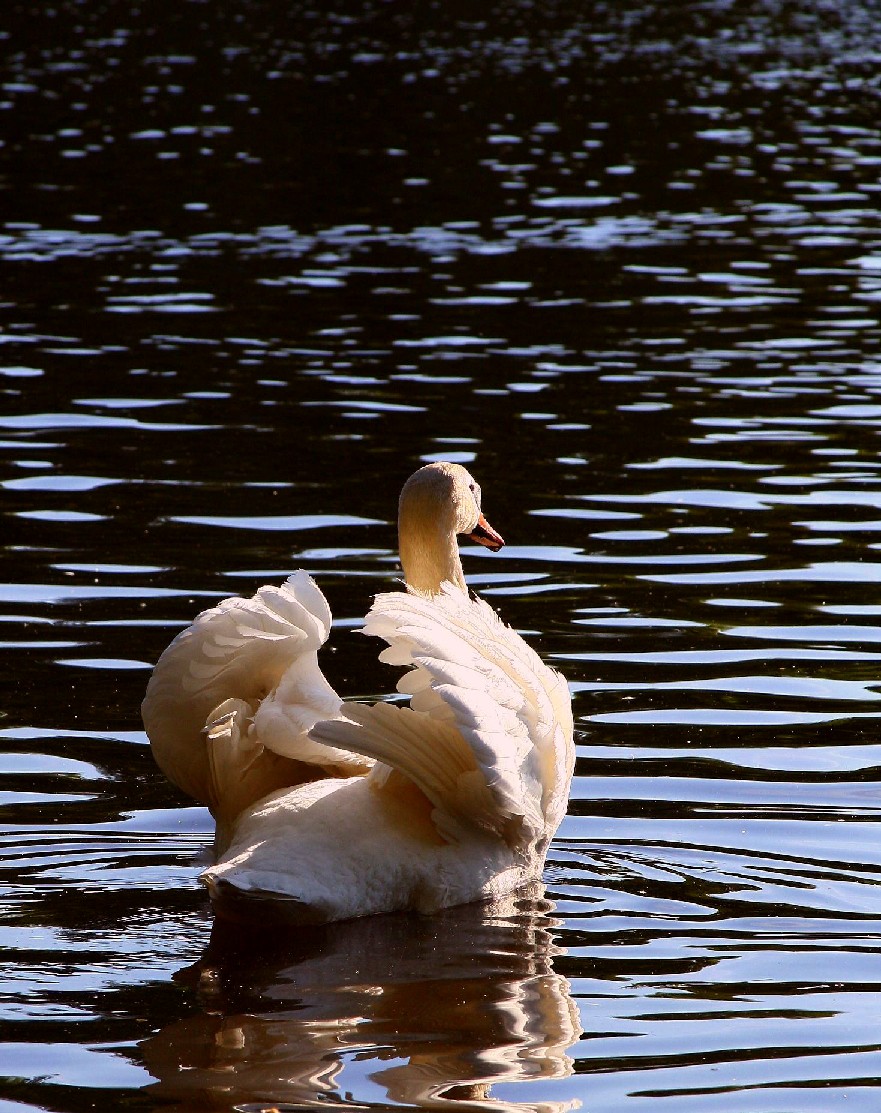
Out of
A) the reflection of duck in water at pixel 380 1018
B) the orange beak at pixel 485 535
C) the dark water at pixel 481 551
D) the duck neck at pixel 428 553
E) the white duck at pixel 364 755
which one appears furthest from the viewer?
the orange beak at pixel 485 535

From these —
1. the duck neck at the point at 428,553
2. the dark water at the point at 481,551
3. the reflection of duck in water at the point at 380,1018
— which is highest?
the duck neck at the point at 428,553

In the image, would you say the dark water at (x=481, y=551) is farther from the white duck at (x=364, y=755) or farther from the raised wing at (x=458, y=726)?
the raised wing at (x=458, y=726)

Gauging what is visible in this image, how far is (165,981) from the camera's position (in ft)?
20.7

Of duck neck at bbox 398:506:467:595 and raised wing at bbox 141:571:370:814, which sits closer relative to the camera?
raised wing at bbox 141:571:370:814

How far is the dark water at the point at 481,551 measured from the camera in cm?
590

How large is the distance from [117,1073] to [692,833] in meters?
2.80

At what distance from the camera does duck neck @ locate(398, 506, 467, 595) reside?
7895 millimetres

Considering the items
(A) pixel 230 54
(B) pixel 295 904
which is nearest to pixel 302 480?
(B) pixel 295 904

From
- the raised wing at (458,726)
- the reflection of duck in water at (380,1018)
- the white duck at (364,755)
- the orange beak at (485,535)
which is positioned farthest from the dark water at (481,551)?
the orange beak at (485,535)

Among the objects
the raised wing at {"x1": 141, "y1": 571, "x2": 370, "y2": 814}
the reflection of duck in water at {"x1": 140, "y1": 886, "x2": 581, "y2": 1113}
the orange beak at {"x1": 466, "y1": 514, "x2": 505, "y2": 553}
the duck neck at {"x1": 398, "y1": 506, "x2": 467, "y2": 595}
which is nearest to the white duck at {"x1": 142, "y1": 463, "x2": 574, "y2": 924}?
the raised wing at {"x1": 141, "y1": 571, "x2": 370, "y2": 814}

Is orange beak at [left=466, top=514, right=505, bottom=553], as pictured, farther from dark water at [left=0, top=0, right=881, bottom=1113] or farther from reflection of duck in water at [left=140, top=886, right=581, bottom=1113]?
reflection of duck in water at [left=140, top=886, right=581, bottom=1113]

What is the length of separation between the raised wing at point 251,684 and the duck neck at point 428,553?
0.94 metres

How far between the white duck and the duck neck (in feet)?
2.01

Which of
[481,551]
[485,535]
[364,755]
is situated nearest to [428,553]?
[485,535]
